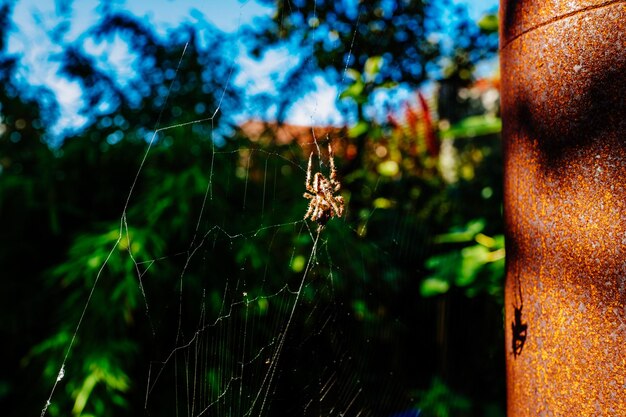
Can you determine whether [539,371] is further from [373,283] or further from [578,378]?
[373,283]

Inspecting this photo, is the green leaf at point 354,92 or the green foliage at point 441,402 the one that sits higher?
the green leaf at point 354,92

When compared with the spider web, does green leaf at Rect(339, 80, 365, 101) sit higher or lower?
higher

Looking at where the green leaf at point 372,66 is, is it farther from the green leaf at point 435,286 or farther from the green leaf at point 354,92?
the green leaf at point 435,286

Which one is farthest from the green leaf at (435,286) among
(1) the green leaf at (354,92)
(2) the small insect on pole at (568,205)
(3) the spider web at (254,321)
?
(2) the small insect on pole at (568,205)

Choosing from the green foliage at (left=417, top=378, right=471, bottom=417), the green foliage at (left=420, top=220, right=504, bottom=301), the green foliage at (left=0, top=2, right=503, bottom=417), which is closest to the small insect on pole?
the green foliage at (left=0, top=2, right=503, bottom=417)

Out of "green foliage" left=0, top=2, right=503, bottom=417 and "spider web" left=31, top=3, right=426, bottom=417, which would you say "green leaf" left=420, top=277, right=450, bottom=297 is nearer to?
"green foliage" left=0, top=2, right=503, bottom=417

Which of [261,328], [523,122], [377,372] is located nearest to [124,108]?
[261,328]
